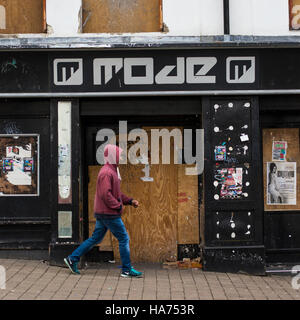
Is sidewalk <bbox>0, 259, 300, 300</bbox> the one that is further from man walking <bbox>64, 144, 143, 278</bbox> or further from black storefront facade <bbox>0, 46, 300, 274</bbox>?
black storefront facade <bbox>0, 46, 300, 274</bbox>

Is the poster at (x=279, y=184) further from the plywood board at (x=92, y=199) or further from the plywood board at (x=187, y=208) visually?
the plywood board at (x=92, y=199)

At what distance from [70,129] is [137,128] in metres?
1.15

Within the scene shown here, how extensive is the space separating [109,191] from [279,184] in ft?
10.3

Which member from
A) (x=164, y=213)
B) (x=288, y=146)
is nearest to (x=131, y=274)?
(x=164, y=213)

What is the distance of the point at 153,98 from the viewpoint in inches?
340

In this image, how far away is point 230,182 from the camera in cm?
851

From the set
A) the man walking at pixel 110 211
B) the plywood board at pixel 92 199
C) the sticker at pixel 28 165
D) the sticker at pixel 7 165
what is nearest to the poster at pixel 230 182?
the man walking at pixel 110 211

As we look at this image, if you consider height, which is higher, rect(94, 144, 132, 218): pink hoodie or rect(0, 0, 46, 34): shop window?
rect(0, 0, 46, 34): shop window

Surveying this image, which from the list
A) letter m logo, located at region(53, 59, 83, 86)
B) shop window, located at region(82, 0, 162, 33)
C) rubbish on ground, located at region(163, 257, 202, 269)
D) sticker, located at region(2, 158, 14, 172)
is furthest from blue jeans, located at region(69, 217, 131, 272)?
shop window, located at region(82, 0, 162, 33)

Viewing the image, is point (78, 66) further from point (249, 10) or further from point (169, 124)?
point (249, 10)

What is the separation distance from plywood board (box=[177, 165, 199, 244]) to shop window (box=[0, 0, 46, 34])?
335 cm

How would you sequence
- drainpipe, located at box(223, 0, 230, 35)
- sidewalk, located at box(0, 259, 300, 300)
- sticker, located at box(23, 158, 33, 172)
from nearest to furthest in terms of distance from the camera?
sidewalk, located at box(0, 259, 300, 300), drainpipe, located at box(223, 0, 230, 35), sticker, located at box(23, 158, 33, 172)

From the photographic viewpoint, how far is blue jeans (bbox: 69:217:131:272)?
25.1ft

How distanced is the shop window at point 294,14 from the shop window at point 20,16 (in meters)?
4.06
